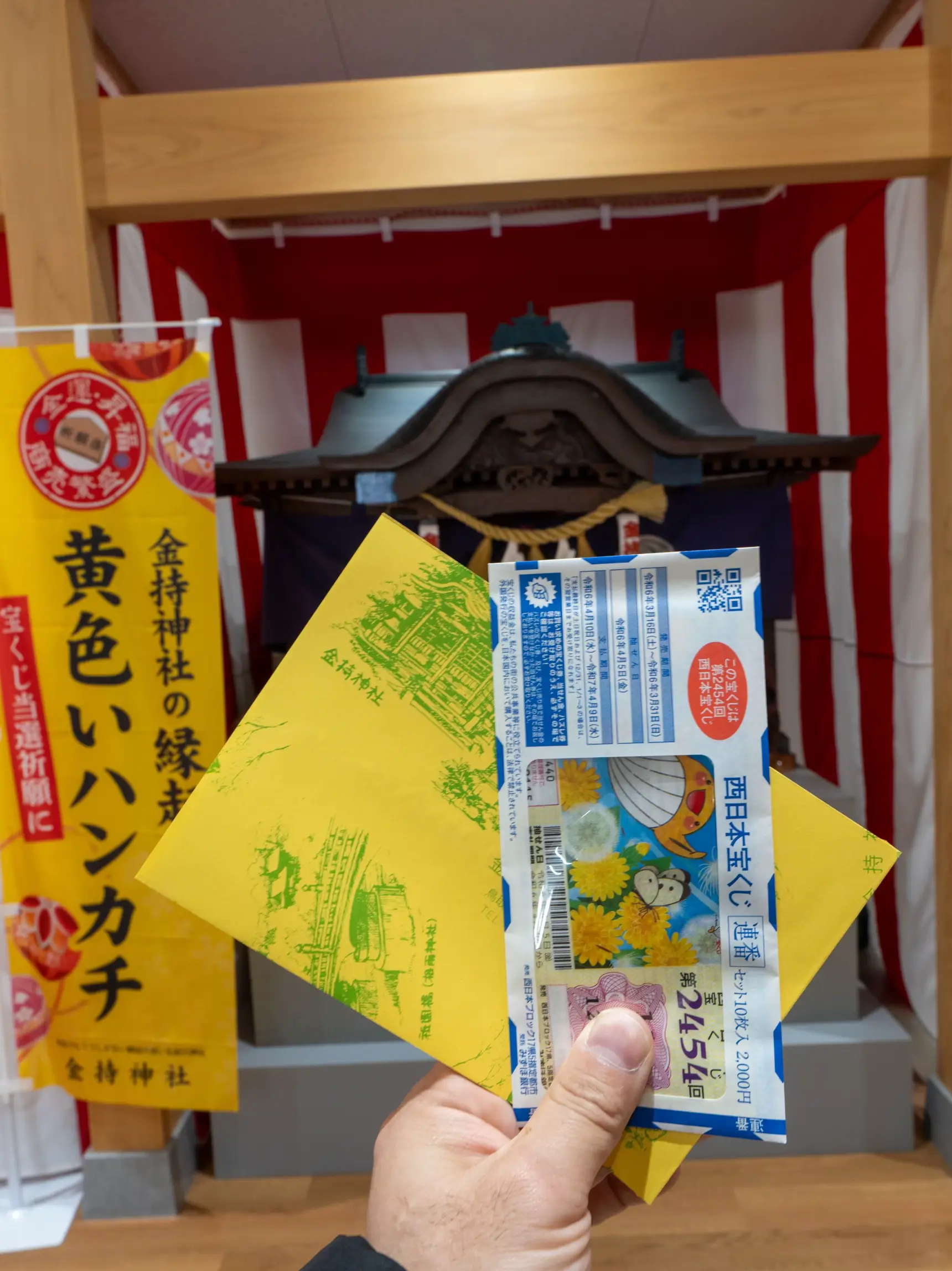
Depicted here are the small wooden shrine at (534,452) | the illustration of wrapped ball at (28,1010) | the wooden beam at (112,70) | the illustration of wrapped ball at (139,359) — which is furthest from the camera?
the wooden beam at (112,70)

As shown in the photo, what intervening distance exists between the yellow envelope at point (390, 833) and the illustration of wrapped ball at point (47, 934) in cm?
132

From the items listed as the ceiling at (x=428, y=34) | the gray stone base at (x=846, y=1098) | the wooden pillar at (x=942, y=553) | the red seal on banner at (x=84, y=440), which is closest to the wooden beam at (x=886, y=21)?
the ceiling at (x=428, y=34)

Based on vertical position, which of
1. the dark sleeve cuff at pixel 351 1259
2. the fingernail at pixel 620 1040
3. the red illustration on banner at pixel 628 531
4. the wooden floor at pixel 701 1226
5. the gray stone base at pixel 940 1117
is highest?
the red illustration on banner at pixel 628 531

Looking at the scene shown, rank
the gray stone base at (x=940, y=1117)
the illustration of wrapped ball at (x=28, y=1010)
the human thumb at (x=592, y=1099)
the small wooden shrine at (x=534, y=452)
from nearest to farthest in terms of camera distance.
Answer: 1. the human thumb at (x=592, y=1099)
2. the illustration of wrapped ball at (x=28, y=1010)
3. the gray stone base at (x=940, y=1117)
4. the small wooden shrine at (x=534, y=452)

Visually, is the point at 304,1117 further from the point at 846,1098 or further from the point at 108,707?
the point at 846,1098

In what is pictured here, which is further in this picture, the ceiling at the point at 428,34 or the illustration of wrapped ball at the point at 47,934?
the ceiling at the point at 428,34

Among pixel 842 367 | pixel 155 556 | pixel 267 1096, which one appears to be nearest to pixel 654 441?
pixel 842 367

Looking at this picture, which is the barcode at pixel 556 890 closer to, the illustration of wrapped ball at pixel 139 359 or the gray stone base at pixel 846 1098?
the illustration of wrapped ball at pixel 139 359

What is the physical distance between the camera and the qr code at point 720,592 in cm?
58

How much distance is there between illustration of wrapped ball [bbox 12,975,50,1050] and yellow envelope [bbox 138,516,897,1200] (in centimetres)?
141

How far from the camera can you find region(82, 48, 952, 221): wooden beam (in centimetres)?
169

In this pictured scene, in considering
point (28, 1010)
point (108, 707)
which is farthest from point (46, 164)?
point (28, 1010)

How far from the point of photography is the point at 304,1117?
1956 mm

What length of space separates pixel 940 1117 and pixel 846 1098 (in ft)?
0.66
